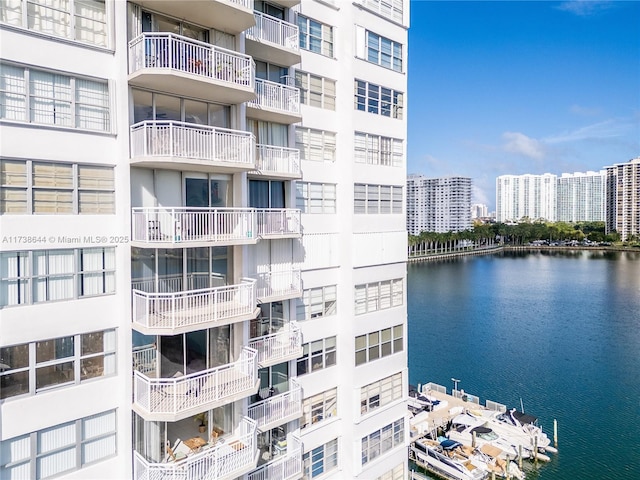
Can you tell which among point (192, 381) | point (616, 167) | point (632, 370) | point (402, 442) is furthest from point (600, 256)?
point (192, 381)

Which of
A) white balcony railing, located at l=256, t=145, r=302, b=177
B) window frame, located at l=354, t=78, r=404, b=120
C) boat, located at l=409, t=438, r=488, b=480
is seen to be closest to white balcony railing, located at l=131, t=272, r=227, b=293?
white balcony railing, located at l=256, t=145, r=302, b=177

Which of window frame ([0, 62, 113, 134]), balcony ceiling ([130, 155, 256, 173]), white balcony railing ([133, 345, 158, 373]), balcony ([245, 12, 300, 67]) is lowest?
white balcony railing ([133, 345, 158, 373])

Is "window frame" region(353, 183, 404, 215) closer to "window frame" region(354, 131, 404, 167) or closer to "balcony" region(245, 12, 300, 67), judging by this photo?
"window frame" region(354, 131, 404, 167)

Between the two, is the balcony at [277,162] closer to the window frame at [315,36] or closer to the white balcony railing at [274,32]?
the white balcony railing at [274,32]

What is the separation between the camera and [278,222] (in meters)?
→ 12.0

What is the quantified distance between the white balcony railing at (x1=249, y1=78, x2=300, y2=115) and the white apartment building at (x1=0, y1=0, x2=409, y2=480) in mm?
54

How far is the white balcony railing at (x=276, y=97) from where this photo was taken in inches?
453

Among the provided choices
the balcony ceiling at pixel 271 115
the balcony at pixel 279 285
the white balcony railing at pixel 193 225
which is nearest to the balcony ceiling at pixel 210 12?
the balcony ceiling at pixel 271 115

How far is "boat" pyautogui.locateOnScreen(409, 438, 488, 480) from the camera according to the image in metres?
25.0

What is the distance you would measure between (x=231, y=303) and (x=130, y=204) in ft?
10.2

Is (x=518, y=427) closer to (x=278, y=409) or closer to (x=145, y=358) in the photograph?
(x=278, y=409)

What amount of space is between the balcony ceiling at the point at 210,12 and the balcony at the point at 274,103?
157 centimetres

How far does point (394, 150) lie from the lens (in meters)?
15.0

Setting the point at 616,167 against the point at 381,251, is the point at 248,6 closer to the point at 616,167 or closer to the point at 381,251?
the point at 381,251
